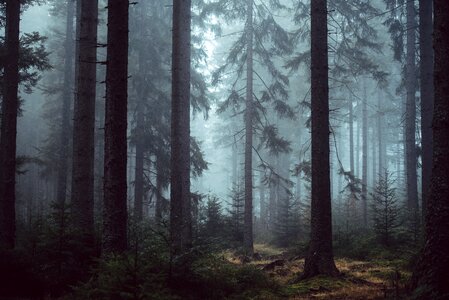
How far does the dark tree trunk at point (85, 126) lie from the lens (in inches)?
435

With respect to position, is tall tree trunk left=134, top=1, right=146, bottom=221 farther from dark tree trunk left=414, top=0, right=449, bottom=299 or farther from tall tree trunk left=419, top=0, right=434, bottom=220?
dark tree trunk left=414, top=0, right=449, bottom=299

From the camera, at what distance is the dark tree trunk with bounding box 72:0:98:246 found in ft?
36.3

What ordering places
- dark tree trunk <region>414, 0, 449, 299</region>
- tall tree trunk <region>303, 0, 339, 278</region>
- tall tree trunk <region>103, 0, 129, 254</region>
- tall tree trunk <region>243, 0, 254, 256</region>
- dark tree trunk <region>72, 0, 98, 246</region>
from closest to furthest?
dark tree trunk <region>414, 0, 449, 299</region> → tall tree trunk <region>103, 0, 129, 254</region> → tall tree trunk <region>303, 0, 339, 278</region> → dark tree trunk <region>72, 0, 98, 246</region> → tall tree trunk <region>243, 0, 254, 256</region>

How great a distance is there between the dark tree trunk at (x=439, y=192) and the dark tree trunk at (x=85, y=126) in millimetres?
8666

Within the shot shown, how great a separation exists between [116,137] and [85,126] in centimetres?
495

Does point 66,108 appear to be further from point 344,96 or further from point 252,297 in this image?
point 344,96

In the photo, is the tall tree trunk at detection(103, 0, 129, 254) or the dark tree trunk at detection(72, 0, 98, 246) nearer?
the tall tree trunk at detection(103, 0, 129, 254)

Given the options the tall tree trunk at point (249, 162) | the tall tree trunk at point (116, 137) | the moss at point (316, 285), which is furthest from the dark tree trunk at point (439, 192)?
the tall tree trunk at point (249, 162)

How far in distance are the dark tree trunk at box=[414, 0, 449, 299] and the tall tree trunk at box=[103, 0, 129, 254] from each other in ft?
17.0

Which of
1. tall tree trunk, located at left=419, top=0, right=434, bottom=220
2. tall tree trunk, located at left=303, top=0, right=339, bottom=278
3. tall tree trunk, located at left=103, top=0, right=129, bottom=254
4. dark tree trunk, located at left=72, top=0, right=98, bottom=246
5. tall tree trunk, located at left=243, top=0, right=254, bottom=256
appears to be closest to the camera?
tall tree trunk, located at left=103, top=0, right=129, bottom=254

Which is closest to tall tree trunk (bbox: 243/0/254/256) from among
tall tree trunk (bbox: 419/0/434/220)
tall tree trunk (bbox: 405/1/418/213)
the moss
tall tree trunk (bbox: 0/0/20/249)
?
tall tree trunk (bbox: 419/0/434/220)

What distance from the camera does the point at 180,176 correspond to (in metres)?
11.6

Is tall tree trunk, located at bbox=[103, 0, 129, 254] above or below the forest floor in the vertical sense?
above

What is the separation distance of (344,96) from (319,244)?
27852mm
